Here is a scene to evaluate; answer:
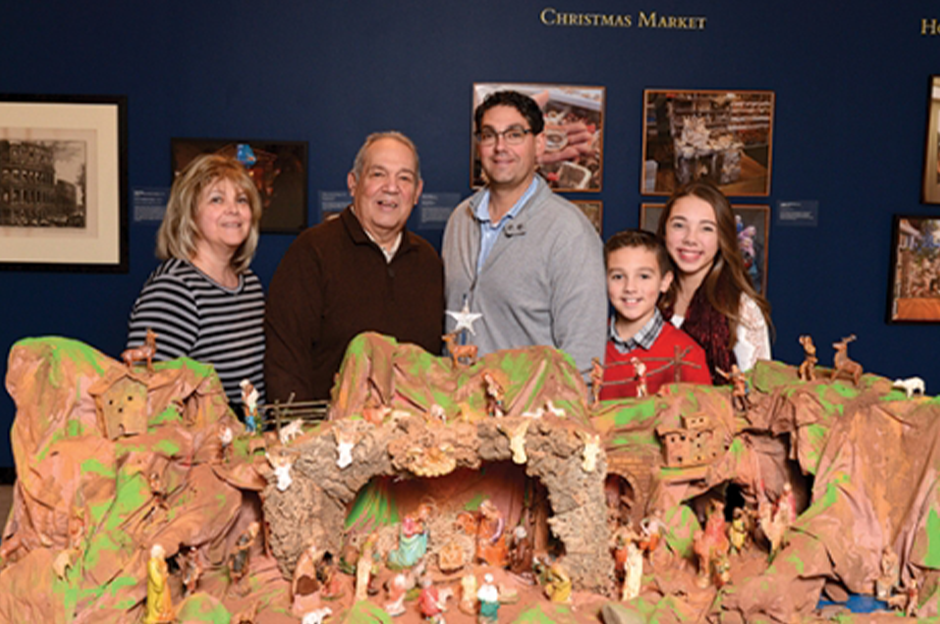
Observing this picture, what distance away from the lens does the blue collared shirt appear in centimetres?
378

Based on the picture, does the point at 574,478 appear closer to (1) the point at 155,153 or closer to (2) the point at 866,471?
(2) the point at 866,471

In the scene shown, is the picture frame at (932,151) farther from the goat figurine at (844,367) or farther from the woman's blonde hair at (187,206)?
the woman's blonde hair at (187,206)

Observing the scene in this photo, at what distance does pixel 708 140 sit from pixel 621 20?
120cm

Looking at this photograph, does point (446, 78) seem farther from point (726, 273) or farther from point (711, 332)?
point (711, 332)

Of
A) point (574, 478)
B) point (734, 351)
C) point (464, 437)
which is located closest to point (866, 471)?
point (734, 351)

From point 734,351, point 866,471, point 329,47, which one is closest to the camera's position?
point 866,471

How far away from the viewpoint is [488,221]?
3.88 metres

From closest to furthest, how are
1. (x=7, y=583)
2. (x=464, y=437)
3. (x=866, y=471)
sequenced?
(x=7, y=583), (x=464, y=437), (x=866, y=471)

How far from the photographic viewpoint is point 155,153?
20.6ft

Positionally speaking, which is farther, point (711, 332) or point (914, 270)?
point (914, 270)

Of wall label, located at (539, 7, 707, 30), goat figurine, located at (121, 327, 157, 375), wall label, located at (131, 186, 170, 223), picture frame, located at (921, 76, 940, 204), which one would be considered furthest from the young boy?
wall label, located at (131, 186, 170, 223)

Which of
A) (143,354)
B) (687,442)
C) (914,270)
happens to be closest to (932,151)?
(914,270)

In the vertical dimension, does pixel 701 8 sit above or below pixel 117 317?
above

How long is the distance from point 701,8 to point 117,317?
18.0 feet
